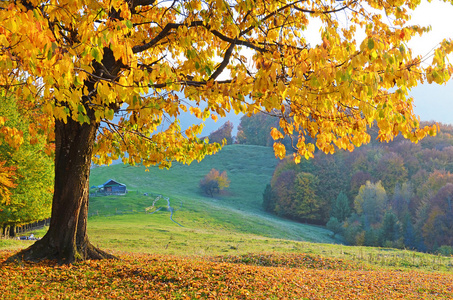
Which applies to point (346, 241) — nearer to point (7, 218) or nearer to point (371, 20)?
point (7, 218)

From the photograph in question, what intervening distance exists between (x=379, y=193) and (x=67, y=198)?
62.6m

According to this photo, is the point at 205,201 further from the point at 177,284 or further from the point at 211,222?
the point at 177,284

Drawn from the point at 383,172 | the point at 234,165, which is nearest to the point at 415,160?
the point at 383,172

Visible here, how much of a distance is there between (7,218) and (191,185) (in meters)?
59.4

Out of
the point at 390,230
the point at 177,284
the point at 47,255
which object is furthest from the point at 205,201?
the point at 177,284

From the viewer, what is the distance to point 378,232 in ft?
176

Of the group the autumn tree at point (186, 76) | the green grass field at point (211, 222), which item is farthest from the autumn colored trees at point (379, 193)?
the autumn tree at point (186, 76)

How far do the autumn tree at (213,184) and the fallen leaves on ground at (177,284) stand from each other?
69340 millimetres

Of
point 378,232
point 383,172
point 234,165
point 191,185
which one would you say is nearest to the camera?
point 378,232

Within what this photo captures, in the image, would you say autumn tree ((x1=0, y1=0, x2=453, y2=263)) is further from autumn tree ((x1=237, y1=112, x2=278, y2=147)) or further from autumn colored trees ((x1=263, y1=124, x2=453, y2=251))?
autumn tree ((x1=237, y1=112, x2=278, y2=147))

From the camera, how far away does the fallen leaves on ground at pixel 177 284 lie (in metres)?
6.64

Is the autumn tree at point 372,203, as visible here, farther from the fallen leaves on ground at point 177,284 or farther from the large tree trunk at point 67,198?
the large tree trunk at point 67,198

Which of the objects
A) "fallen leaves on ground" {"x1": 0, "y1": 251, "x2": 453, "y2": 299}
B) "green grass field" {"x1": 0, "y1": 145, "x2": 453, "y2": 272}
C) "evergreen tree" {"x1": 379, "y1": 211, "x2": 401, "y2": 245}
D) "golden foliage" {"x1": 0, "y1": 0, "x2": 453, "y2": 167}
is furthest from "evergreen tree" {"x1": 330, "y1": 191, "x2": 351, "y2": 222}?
"golden foliage" {"x1": 0, "y1": 0, "x2": 453, "y2": 167}

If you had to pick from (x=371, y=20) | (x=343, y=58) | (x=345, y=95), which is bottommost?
(x=345, y=95)
